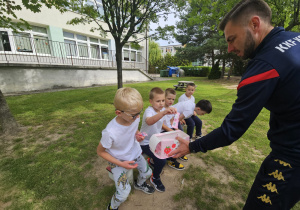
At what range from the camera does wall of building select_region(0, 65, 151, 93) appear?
29.3 ft

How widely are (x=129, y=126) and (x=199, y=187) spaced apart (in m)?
1.63

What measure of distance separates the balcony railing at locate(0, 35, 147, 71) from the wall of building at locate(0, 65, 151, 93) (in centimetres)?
99

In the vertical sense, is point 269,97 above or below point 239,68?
below

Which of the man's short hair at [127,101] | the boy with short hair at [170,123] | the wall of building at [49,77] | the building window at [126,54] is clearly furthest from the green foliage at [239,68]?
the man's short hair at [127,101]

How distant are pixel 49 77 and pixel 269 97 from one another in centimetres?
1265

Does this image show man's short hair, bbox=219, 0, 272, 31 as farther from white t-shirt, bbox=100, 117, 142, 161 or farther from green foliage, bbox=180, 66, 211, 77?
green foliage, bbox=180, 66, 211, 77

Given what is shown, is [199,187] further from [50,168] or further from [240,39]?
[50,168]

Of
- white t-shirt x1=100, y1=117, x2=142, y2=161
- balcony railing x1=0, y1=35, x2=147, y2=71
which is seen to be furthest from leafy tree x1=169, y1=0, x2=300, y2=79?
balcony railing x1=0, y1=35, x2=147, y2=71

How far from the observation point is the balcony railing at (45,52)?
10.2 meters

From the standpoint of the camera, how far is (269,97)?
3.55 feet

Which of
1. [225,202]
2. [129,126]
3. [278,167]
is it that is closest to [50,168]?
[129,126]

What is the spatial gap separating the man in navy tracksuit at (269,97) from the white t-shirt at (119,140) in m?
1.00

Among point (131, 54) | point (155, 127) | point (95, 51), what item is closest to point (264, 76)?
point (155, 127)

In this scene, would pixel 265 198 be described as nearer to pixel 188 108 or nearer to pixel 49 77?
pixel 188 108
